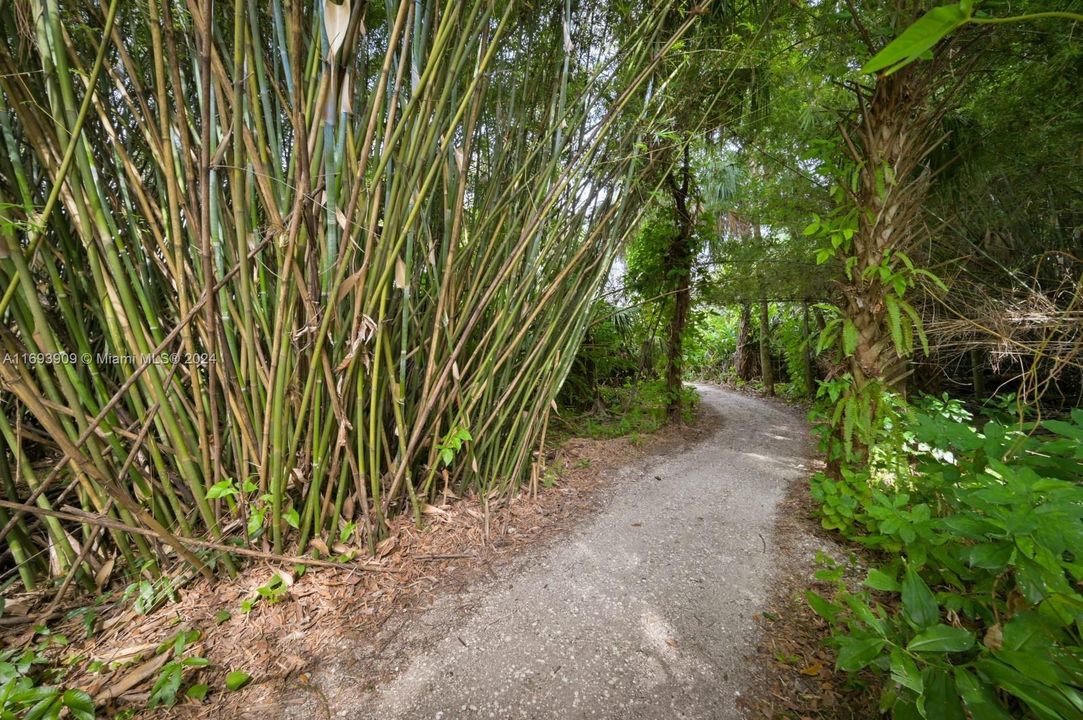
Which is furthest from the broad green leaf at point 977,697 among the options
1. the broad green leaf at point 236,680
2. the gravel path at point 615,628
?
the broad green leaf at point 236,680

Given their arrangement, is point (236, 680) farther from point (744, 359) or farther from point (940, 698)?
point (744, 359)

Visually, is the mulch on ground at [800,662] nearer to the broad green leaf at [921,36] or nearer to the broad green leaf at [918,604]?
the broad green leaf at [918,604]

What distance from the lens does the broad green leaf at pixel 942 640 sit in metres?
0.79

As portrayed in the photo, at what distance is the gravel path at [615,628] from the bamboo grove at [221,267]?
61 cm

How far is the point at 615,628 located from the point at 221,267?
5.73ft

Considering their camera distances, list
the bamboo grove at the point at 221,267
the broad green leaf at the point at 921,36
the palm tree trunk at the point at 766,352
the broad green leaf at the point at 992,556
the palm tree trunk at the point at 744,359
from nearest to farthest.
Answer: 1. the broad green leaf at the point at 921,36
2. the broad green leaf at the point at 992,556
3. the bamboo grove at the point at 221,267
4. the palm tree trunk at the point at 766,352
5. the palm tree trunk at the point at 744,359

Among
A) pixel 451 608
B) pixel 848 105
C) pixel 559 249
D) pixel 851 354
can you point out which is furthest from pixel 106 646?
pixel 848 105

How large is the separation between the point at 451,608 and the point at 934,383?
5.48m

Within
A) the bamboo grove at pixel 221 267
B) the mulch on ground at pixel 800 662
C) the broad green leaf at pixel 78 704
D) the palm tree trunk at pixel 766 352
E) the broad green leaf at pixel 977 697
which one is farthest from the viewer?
the palm tree trunk at pixel 766 352

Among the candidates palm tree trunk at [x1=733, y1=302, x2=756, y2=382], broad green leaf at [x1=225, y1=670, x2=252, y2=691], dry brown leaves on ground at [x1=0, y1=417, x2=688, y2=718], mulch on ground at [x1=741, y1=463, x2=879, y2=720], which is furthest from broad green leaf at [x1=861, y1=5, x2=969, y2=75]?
palm tree trunk at [x1=733, y1=302, x2=756, y2=382]

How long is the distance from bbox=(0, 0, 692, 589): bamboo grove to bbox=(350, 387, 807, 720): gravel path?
24.0 inches

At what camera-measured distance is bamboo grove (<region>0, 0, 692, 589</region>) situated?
119 cm

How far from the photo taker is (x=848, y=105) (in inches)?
115

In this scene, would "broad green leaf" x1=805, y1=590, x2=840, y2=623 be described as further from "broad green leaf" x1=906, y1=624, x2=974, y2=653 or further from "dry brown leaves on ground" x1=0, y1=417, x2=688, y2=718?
"dry brown leaves on ground" x1=0, y1=417, x2=688, y2=718
